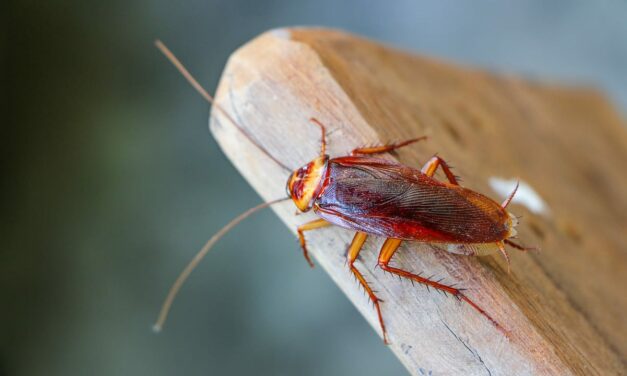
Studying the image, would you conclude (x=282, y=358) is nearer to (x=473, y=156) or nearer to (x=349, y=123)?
(x=473, y=156)

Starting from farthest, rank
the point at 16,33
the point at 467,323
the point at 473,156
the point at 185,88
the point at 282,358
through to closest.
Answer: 1. the point at 185,88
2. the point at 282,358
3. the point at 16,33
4. the point at 473,156
5. the point at 467,323

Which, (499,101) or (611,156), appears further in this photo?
(611,156)

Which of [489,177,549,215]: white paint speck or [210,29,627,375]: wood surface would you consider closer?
[210,29,627,375]: wood surface

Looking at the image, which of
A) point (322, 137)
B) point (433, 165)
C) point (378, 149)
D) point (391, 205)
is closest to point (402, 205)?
point (391, 205)

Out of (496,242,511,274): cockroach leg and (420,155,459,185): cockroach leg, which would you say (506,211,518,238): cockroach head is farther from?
(420,155,459,185): cockroach leg

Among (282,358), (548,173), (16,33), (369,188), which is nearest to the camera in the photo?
(369,188)

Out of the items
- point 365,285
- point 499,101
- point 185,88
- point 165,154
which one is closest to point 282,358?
point 165,154

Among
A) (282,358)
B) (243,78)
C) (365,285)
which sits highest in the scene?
(243,78)

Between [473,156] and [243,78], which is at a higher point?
[243,78]

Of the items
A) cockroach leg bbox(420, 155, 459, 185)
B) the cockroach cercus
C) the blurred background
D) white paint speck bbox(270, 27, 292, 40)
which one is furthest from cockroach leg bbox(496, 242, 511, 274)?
the blurred background
